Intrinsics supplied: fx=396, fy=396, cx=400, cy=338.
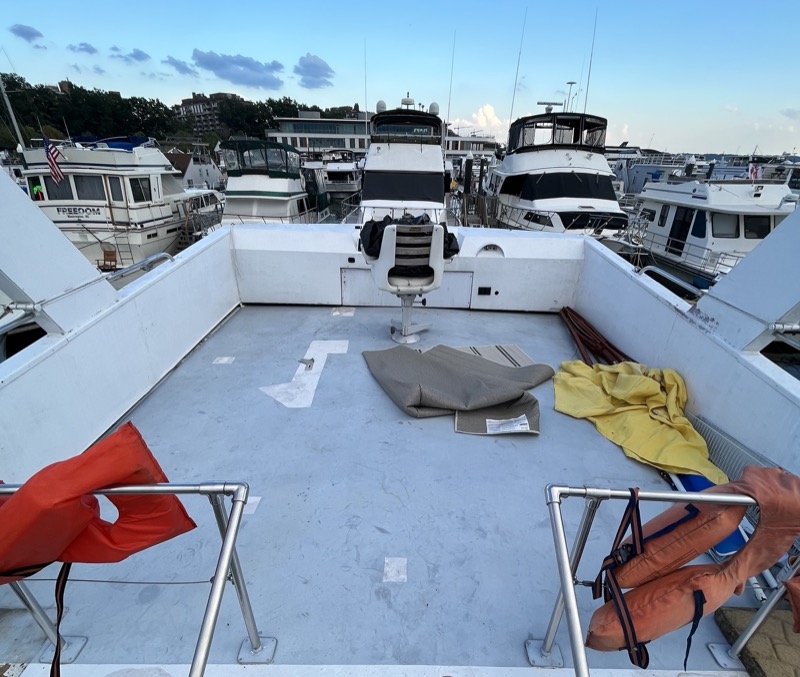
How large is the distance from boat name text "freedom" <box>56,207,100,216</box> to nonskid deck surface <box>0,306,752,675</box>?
10.4 metres

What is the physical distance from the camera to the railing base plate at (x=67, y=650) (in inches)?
52.0

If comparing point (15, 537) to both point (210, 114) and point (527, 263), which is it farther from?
point (210, 114)

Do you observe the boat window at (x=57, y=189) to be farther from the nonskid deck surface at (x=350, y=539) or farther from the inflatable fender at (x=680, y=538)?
the inflatable fender at (x=680, y=538)

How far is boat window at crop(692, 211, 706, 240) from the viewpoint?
922cm

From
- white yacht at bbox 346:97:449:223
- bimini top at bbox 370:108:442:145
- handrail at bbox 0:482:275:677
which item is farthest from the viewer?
bimini top at bbox 370:108:442:145

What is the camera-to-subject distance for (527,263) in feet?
13.1

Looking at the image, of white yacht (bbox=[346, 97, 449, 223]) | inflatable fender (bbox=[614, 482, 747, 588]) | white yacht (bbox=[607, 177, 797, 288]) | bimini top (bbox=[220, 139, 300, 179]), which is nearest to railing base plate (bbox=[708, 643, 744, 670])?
inflatable fender (bbox=[614, 482, 747, 588])

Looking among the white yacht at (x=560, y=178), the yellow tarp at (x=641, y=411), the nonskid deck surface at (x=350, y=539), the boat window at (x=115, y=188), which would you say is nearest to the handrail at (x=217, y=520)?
the nonskid deck surface at (x=350, y=539)

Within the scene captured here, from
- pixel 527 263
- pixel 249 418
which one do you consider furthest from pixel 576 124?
pixel 249 418

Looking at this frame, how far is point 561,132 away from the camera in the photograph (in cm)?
1054

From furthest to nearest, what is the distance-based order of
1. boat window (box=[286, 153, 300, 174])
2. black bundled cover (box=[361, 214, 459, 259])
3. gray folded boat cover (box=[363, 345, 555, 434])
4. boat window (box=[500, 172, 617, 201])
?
1. boat window (box=[286, 153, 300, 174])
2. boat window (box=[500, 172, 617, 201])
3. black bundled cover (box=[361, 214, 459, 259])
4. gray folded boat cover (box=[363, 345, 555, 434])

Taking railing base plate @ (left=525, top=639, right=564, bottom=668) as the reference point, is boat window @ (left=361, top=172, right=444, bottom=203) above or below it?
above

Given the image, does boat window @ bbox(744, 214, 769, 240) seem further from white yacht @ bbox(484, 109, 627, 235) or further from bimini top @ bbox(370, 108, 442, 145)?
bimini top @ bbox(370, 108, 442, 145)

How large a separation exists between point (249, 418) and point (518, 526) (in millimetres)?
1725
